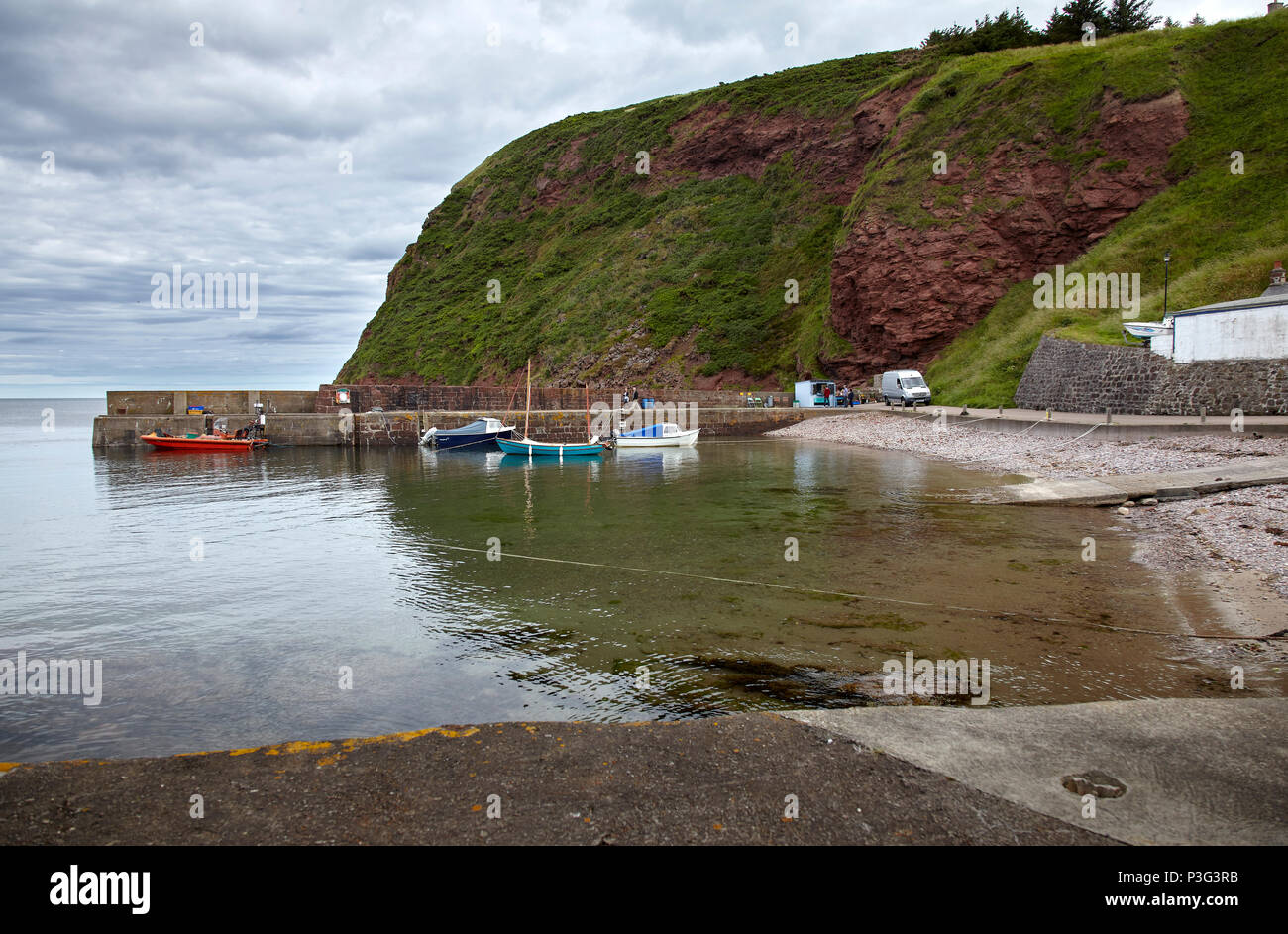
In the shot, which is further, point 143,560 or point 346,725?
point 143,560

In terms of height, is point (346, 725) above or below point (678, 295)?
below

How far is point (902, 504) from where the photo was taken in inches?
683

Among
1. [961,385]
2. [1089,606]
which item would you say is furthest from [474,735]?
[961,385]

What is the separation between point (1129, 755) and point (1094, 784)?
616mm

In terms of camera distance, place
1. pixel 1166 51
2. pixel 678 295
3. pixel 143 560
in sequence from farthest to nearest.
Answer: pixel 678 295 → pixel 1166 51 → pixel 143 560

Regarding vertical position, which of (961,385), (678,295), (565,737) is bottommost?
(565,737)

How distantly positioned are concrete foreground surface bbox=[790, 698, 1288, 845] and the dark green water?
1336 mm

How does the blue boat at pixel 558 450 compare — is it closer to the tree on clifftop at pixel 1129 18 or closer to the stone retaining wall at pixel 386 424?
the stone retaining wall at pixel 386 424

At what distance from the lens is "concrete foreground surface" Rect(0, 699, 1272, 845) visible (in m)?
3.73

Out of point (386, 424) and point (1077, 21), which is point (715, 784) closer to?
point (386, 424)

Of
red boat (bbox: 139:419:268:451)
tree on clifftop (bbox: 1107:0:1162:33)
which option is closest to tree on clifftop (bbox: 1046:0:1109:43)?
tree on clifftop (bbox: 1107:0:1162:33)
